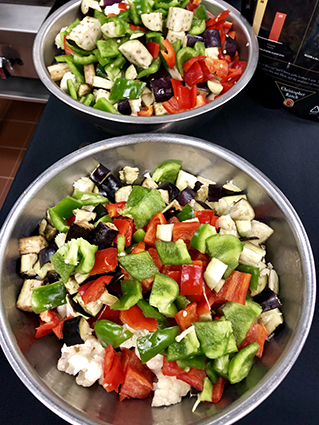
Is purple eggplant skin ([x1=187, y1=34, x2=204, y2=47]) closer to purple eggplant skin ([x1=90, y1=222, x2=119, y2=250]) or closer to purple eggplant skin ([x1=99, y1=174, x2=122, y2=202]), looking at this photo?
purple eggplant skin ([x1=99, y1=174, x2=122, y2=202])

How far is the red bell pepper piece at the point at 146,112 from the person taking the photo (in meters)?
1.34

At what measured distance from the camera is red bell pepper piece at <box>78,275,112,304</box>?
923 millimetres

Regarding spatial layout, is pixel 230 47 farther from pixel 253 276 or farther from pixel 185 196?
pixel 253 276

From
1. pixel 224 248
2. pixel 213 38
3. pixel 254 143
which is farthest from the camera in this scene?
Result: pixel 254 143

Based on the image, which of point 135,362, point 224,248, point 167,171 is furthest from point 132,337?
point 167,171

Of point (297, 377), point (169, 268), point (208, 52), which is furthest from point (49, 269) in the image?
point (208, 52)

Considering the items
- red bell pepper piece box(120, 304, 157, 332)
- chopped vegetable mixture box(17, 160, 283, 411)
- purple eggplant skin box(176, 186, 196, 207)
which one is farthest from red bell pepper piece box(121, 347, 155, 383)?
purple eggplant skin box(176, 186, 196, 207)

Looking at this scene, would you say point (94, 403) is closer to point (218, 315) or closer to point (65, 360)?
point (65, 360)

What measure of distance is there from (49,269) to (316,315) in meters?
0.96

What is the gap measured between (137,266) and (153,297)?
10 centimetres

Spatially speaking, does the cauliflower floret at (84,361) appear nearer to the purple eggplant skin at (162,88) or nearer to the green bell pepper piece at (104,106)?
the green bell pepper piece at (104,106)

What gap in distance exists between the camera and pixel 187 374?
35.0 inches

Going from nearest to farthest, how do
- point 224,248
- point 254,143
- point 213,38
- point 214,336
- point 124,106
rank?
point 214,336 < point 224,248 < point 124,106 < point 213,38 < point 254,143

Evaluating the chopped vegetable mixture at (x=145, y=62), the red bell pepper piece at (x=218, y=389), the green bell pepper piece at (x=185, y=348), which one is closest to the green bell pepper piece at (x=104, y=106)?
the chopped vegetable mixture at (x=145, y=62)
